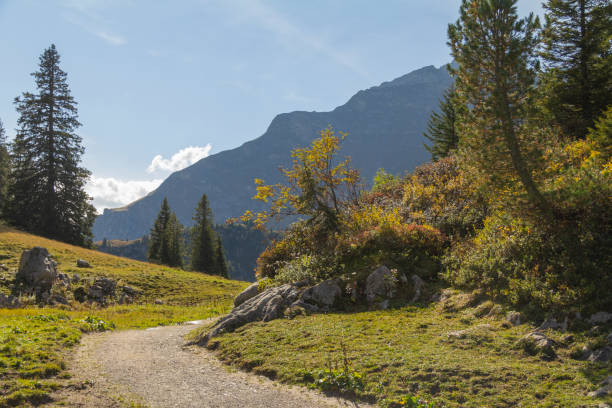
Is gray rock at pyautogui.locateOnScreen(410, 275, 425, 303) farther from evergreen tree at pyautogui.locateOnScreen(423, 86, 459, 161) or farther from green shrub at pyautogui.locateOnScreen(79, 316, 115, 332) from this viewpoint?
evergreen tree at pyautogui.locateOnScreen(423, 86, 459, 161)

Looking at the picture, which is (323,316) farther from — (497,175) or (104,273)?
(104,273)

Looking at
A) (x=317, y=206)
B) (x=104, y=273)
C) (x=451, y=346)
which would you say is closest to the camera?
(x=451, y=346)

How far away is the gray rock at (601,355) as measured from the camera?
6.18 meters

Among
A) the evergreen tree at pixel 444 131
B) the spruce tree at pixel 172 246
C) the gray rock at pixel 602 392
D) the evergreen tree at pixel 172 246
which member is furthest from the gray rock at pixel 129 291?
the evergreen tree at pixel 172 246

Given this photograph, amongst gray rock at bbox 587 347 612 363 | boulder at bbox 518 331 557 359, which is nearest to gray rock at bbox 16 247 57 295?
boulder at bbox 518 331 557 359

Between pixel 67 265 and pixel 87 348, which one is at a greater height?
pixel 67 265

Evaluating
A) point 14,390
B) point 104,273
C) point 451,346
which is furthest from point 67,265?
point 451,346

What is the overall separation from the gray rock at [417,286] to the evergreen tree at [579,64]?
40.5 ft

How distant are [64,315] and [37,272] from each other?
24.6 feet

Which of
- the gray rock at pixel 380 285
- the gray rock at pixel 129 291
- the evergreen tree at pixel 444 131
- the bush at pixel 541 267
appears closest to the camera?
the bush at pixel 541 267

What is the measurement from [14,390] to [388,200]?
1808 cm

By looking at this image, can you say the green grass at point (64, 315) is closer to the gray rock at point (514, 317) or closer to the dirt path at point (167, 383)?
the dirt path at point (167, 383)

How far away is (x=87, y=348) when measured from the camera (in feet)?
33.4

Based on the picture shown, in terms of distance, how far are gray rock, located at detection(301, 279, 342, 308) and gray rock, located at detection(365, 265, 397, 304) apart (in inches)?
42.3
